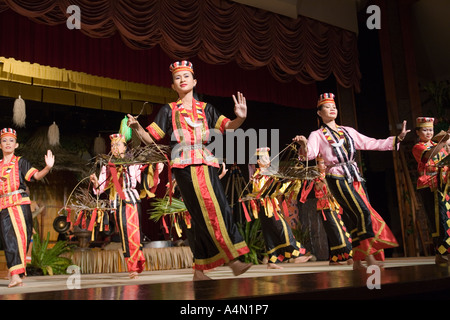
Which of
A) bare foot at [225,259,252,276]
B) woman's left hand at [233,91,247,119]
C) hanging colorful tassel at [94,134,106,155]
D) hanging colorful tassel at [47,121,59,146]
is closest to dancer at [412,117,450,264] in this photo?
woman's left hand at [233,91,247,119]

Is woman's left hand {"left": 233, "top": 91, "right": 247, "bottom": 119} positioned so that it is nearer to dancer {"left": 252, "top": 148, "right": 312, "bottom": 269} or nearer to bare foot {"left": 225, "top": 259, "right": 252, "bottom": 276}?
bare foot {"left": 225, "top": 259, "right": 252, "bottom": 276}

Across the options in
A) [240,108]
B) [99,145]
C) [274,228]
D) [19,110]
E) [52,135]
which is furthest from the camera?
[99,145]

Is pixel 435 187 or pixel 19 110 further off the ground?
pixel 19 110

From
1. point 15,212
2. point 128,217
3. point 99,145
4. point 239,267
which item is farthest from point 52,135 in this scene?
point 239,267

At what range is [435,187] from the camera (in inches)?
188

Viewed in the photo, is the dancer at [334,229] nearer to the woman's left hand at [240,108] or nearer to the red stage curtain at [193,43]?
the red stage curtain at [193,43]

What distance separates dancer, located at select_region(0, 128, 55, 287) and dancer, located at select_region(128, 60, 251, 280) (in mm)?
1316

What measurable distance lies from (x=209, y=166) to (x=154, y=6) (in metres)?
3.76

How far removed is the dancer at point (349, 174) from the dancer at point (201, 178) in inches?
29.9

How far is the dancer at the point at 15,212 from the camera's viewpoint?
3.88 meters

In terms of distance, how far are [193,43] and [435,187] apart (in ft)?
11.2

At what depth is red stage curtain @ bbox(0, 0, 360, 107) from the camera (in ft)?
18.8

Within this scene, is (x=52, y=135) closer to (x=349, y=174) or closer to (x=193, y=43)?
(x=193, y=43)
